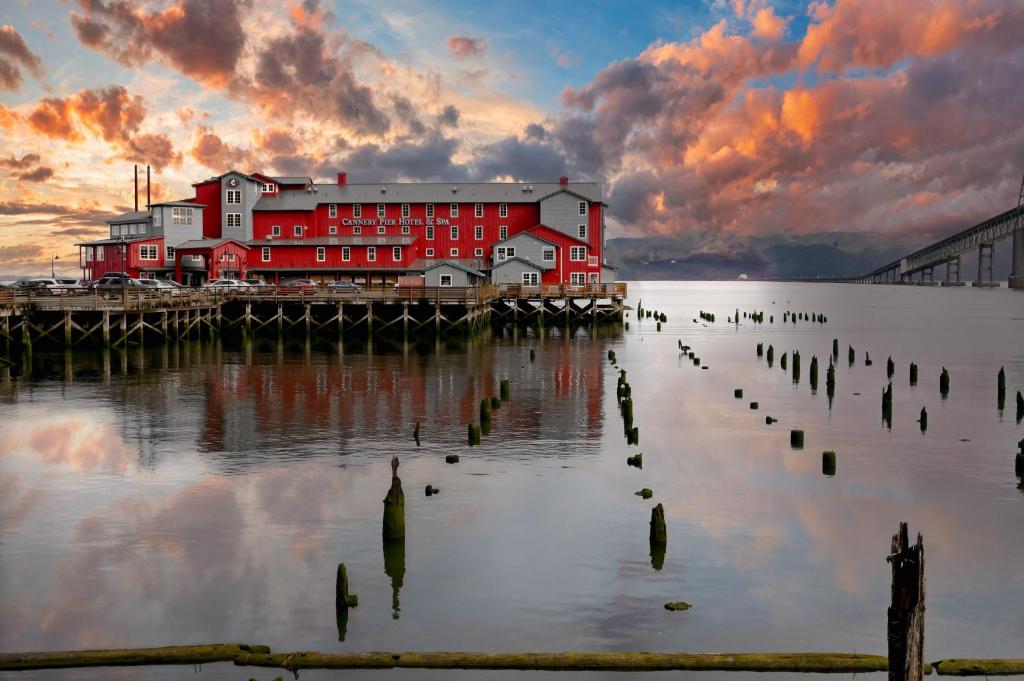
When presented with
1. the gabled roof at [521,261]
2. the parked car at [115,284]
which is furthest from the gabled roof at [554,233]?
the parked car at [115,284]

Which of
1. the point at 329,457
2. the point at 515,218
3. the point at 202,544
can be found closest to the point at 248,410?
the point at 329,457

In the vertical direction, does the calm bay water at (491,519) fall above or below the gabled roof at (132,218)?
below

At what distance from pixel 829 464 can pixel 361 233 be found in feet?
264

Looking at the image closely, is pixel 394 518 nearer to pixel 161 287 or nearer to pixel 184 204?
pixel 161 287

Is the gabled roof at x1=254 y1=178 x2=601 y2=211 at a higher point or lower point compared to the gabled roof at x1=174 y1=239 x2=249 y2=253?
higher

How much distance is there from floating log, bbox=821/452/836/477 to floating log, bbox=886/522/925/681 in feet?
56.1

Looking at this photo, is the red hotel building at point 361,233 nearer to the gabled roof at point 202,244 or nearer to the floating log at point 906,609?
the gabled roof at point 202,244

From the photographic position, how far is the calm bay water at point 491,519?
1521cm

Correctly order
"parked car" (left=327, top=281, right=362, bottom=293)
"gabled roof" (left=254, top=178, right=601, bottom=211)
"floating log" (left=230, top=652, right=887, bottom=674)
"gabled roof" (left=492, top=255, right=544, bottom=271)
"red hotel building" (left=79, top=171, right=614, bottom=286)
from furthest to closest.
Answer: "gabled roof" (left=254, top=178, right=601, bottom=211)
"red hotel building" (left=79, top=171, right=614, bottom=286)
"gabled roof" (left=492, top=255, right=544, bottom=271)
"parked car" (left=327, top=281, right=362, bottom=293)
"floating log" (left=230, top=652, right=887, bottom=674)

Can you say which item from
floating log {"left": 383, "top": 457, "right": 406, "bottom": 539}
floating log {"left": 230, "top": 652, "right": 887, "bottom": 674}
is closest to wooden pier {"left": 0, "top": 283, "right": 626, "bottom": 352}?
floating log {"left": 383, "top": 457, "right": 406, "bottom": 539}

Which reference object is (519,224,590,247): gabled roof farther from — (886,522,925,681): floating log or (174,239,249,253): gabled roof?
(886,522,925,681): floating log

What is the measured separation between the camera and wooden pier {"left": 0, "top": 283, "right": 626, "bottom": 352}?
200ft

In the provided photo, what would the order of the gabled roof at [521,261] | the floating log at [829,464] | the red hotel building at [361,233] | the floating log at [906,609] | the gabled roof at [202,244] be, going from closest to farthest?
the floating log at [906,609] → the floating log at [829,464] → the gabled roof at [521,261] → the gabled roof at [202,244] → the red hotel building at [361,233]

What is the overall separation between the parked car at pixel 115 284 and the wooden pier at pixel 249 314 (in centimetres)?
194
